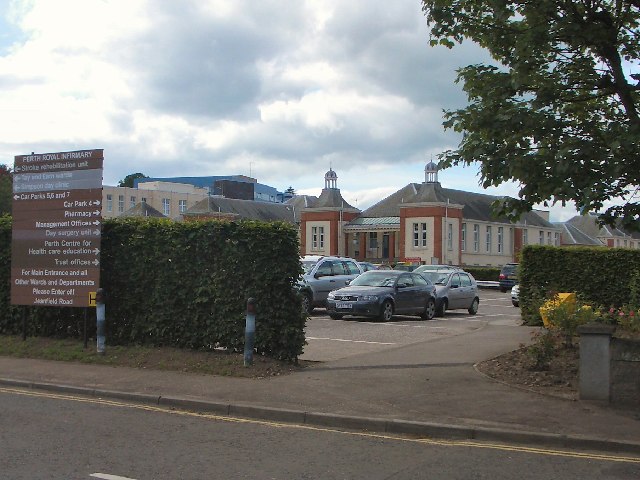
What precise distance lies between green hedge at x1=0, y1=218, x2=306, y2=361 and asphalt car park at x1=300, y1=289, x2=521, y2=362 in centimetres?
171

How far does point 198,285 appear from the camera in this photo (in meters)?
12.9

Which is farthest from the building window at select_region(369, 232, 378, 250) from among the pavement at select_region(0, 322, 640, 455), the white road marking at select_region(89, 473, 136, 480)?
the white road marking at select_region(89, 473, 136, 480)

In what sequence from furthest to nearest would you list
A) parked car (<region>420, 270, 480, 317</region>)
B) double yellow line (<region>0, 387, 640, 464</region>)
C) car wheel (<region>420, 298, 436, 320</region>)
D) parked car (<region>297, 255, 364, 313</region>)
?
parked car (<region>420, 270, 480, 317</region>)
parked car (<region>297, 255, 364, 313</region>)
car wheel (<region>420, 298, 436, 320</region>)
double yellow line (<region>0, 387, 640, 464</region>)

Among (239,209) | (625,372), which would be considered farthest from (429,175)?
(625,372)

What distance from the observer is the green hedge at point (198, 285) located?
12125 mm

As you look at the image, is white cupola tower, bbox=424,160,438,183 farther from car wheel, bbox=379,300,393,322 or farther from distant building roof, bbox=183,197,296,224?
car wheel, bbox=379,300,393,322

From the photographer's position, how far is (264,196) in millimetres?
132875

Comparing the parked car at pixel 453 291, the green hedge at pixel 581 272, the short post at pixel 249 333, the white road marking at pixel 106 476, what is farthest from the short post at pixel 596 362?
the parked car at pixel 453 291

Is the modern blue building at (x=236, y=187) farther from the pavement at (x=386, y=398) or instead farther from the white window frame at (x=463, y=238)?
the pavement at (x=386, y=398)

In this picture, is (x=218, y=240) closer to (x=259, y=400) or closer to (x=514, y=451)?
(x=259, y=400)

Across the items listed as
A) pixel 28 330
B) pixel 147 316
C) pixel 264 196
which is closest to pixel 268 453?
pixel 147 316

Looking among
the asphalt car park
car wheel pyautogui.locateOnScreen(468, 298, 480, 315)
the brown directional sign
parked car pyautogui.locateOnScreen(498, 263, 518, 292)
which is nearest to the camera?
the brown directional sign

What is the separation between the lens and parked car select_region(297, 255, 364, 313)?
77.4 feet

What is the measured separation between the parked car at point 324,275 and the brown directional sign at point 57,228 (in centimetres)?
996
